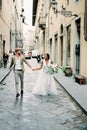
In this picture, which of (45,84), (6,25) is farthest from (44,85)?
(6,25)

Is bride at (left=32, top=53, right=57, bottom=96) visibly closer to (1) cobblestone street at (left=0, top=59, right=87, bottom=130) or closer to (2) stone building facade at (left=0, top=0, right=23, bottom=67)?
(1) cobblestone street at (left=0, top=59, right=87, bottom=130)

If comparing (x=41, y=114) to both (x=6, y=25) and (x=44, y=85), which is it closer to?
(x=44, y=85)

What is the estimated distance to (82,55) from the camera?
18859 millimetres

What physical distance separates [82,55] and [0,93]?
600cm

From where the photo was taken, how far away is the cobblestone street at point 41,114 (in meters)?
7.94

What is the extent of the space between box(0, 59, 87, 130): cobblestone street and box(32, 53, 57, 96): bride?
0.64 meters

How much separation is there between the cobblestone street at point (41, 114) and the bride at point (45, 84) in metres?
0.64

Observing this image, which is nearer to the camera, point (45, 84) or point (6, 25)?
point (45, 84)

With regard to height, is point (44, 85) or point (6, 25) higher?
point (6, 25)

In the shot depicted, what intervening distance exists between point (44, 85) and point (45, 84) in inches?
2.4

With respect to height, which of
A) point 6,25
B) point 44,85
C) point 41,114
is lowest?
point 41,114

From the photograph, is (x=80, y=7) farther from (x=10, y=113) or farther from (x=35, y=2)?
(x=35, y=2)

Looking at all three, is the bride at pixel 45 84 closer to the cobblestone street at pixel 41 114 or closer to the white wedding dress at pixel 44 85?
the white wedding dress at pixel 44 85

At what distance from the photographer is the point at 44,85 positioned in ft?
45.5
